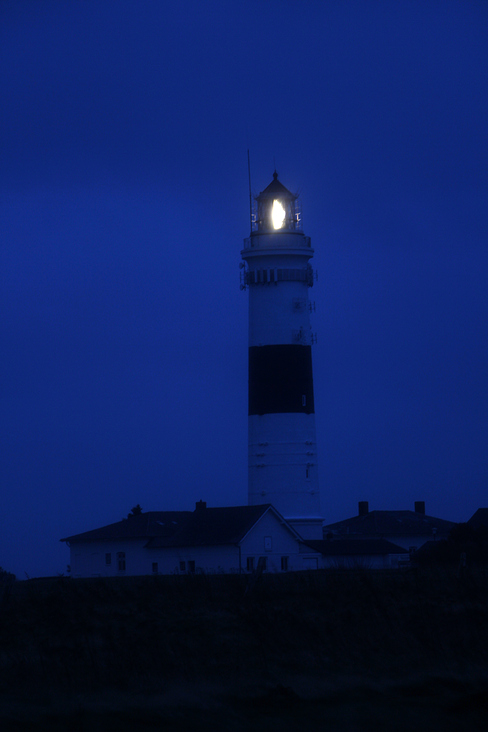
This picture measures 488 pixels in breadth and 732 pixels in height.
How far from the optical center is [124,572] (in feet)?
180

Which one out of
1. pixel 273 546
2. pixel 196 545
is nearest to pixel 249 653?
pixel 273 546

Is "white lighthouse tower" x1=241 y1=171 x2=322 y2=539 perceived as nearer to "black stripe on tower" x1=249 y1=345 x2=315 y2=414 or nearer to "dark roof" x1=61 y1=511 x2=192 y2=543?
"black stripe on tower" x1=249 y1=345 x2=315 y2=414

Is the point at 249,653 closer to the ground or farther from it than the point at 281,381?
closer to the ground

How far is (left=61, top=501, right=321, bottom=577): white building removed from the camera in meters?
51.2

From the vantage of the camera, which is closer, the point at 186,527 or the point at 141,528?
the point at 186,527

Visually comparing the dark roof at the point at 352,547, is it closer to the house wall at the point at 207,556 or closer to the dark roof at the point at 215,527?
the house wall at the point at 207,556

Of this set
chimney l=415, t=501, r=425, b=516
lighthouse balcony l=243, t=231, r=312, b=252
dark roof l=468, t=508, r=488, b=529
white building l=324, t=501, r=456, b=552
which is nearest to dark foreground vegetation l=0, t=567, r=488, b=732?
lighthouse balcony l=243, t=231, r=312, b=252

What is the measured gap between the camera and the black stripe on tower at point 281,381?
173 feet

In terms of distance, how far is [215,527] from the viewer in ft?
173

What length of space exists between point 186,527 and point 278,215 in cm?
1321

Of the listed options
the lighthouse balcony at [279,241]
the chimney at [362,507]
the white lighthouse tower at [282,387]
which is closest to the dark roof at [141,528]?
the white lighthouse tower at [282,387]

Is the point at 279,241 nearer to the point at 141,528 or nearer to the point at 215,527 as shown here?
the point at 215,527

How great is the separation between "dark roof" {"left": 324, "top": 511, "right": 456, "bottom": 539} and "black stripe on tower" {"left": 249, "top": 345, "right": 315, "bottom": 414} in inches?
718

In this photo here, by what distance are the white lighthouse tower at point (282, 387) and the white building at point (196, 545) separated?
3.97ft
